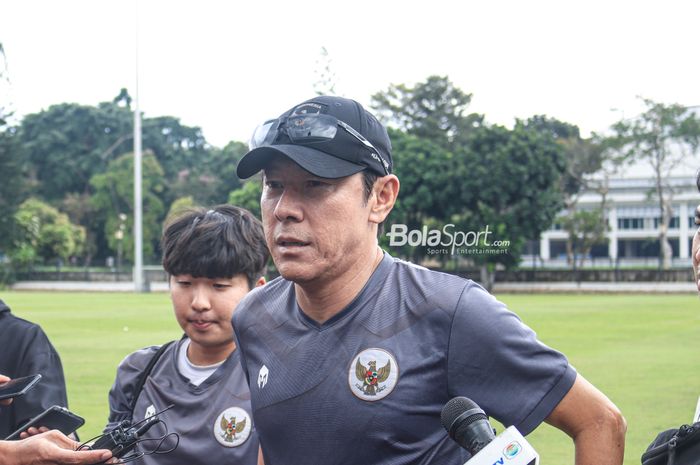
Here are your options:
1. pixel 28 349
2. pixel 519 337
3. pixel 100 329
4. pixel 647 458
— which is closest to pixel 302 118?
pixel 519 337

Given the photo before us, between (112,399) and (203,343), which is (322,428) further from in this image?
(112,399)

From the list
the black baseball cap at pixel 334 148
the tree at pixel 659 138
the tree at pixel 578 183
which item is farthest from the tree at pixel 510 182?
the black baseball cap at pixel 334 148

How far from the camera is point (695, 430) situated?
7.26ft

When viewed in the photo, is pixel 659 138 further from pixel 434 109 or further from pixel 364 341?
pixel 364 341

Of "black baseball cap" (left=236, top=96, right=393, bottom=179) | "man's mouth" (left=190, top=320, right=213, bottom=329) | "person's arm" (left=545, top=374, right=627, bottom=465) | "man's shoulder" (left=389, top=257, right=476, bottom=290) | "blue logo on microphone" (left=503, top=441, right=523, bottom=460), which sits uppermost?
"black baseball cap" (left=236, top=96, right=393, bottom=179)

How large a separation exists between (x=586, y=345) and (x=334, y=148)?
1420 cm

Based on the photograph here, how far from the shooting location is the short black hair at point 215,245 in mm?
3691

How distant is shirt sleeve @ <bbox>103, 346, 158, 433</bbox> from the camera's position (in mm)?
3611

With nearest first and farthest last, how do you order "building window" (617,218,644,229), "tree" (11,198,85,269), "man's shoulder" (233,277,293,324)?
"man's shoulder" (233,277,293,324)
"tree" (11,198,85,269)
"building window" (617,218,644,229)

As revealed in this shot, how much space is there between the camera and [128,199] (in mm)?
59250

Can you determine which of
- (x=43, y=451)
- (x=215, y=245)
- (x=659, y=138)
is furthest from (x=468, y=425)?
(x=659, y=138)

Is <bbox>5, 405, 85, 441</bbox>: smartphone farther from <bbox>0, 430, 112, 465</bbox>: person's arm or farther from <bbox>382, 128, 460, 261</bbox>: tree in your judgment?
<bbox>382, 128, 460, 261</bbox>: tree

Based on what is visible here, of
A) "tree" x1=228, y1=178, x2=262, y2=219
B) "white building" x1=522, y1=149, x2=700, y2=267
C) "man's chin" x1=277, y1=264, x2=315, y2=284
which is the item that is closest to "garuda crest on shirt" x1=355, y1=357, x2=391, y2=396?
"man's chin" x1=277, y1=264, x2=315, y2=284

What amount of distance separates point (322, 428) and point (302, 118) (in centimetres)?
85
